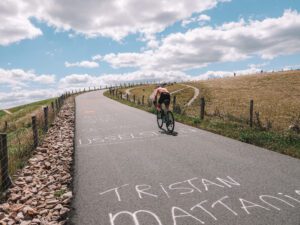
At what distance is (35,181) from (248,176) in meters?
4.93

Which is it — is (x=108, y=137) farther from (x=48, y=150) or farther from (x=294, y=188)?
(x=294, y=188)

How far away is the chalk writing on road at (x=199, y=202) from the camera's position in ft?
16.8

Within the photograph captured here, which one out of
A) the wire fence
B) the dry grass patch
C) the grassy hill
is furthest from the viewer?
the grassy hill

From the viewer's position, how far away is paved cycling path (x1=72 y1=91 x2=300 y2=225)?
17.0 ft

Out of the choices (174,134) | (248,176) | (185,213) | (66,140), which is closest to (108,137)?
(66,140)

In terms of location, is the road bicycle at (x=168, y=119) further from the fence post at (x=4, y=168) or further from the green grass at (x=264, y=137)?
the fence post at (x=4, y=168)

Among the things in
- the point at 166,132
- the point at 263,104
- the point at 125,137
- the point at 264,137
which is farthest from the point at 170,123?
the point at 263,104

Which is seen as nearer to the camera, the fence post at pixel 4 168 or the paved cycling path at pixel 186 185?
the paved cycling path at pixel 186 185

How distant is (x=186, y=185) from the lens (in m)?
6.64

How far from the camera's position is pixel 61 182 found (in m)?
7.40

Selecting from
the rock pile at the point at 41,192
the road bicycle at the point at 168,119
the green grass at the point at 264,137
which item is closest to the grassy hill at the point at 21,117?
the road bicycle at the point at 168,119

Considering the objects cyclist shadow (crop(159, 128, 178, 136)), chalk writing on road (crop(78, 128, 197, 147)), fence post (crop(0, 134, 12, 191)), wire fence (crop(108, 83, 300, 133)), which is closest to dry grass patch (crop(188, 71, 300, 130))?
wire fence (crop(108, 83, 300, 133))

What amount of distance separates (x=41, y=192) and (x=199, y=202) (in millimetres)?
3353

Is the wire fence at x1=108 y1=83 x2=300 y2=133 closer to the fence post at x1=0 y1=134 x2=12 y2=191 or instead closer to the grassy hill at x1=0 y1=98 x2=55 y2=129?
the fence post at x1=0 y1=134 x2=12 y2=191
